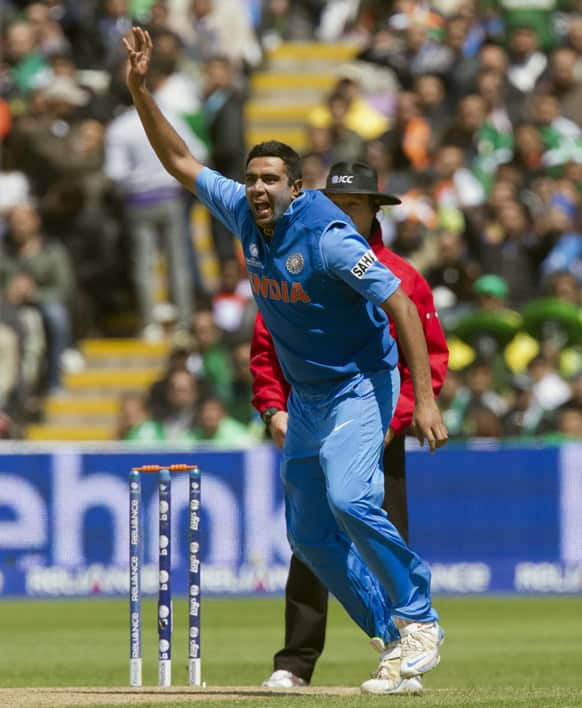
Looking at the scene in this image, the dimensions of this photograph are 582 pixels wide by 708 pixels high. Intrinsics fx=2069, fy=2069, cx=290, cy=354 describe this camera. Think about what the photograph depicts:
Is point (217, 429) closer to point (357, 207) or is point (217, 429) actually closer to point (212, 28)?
point (212, 28)

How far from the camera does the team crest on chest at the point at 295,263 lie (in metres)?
8.93

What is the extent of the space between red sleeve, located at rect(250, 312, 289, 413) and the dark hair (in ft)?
4.37

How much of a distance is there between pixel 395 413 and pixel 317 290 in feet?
3.73

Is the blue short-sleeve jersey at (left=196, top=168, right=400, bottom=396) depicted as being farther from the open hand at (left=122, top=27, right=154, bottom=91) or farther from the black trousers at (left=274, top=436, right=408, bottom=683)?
the black trousers at (left=274, top=436, right=408, bottom=683)

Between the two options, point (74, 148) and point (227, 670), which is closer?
point (227, 670)

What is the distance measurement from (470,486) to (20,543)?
12.6ft

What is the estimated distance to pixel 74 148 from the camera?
71.1 feet

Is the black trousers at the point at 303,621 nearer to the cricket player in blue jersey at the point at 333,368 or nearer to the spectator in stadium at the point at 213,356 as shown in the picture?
the cricket player in blue jersey at the point at 333,368

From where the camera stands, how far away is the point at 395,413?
988cm

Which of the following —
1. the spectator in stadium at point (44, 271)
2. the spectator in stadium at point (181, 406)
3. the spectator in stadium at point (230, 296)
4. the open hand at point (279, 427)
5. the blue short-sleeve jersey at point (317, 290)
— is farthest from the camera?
the spectator in stadium at point (44, 271)

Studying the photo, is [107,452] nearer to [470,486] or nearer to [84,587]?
[84,587]

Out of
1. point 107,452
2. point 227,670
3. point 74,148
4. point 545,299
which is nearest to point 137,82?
point 227,670

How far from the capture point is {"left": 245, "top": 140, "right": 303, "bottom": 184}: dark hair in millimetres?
8984

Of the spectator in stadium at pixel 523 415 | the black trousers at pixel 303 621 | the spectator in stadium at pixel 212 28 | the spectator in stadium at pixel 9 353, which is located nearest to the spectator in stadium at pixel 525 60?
the spectator in stadium at pixel 212 28
